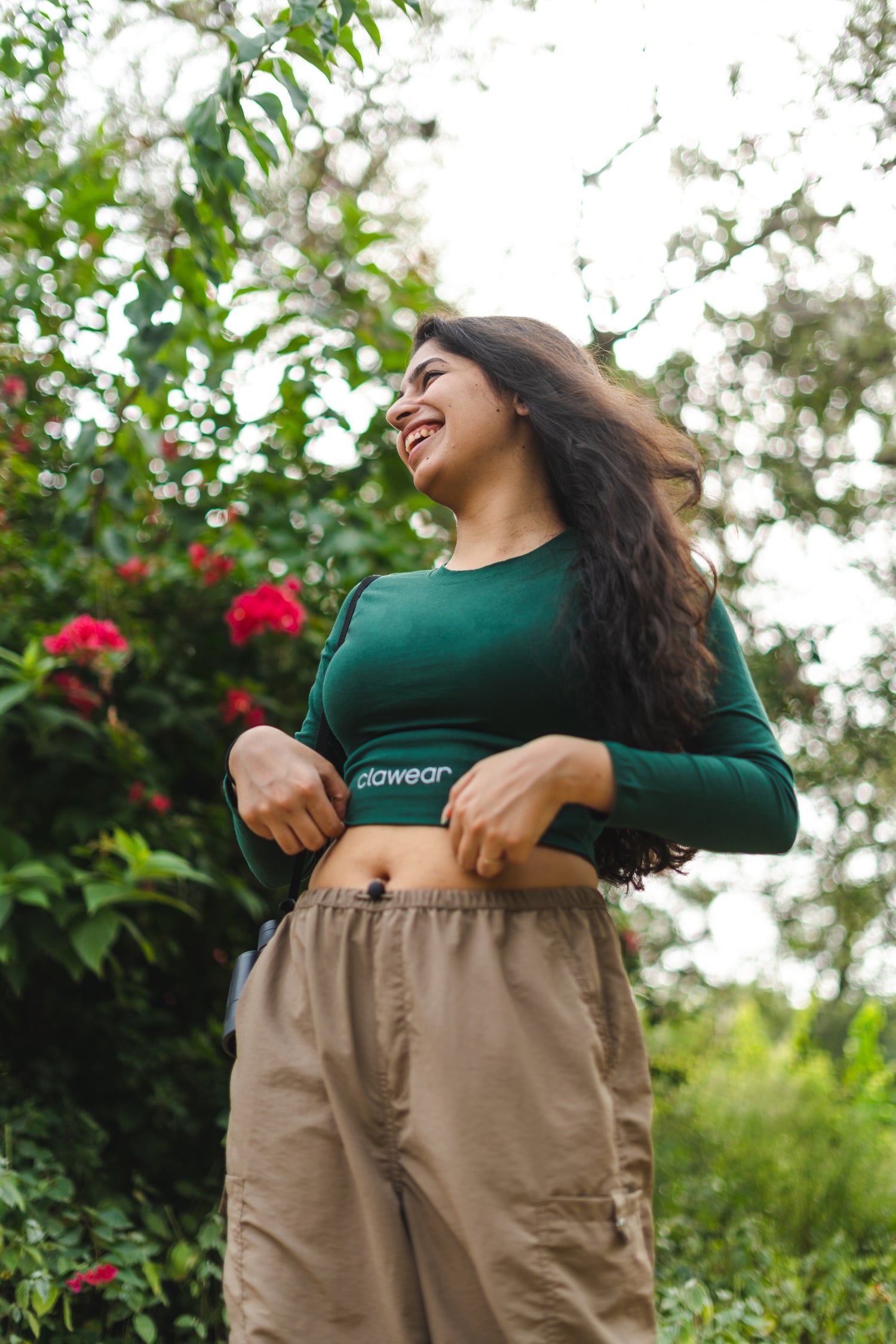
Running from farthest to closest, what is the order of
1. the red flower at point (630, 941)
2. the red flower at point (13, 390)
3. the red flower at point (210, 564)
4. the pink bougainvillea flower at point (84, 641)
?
the red flower at point (630, 941)
the red flower at point (13, 390)
the red flower at point (210, 564)
the pink bougainvillea flower at point (84, 641)

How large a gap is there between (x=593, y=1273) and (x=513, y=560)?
Answer: 80cm

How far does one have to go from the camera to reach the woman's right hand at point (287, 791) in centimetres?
124

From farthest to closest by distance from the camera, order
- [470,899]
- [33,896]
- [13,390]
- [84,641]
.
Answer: [13,390] → [84,641] → [33,896] → [470,899]

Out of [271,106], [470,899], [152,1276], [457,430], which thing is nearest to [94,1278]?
[152,1276]

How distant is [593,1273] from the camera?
1015mm

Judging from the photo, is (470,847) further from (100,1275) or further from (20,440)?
(20,440)

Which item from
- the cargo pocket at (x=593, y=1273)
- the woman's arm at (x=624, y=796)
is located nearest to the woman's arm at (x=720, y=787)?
the woman's arm at (x=624, y=796)

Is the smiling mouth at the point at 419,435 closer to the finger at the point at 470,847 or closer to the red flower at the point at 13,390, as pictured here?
the finger at the point at 470,847

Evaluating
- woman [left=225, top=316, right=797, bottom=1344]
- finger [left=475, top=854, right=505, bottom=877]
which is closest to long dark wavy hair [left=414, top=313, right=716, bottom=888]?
woman [left=225, top=316, right=797, bottom=1344]

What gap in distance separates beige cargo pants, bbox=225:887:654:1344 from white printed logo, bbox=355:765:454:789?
0.45 ft

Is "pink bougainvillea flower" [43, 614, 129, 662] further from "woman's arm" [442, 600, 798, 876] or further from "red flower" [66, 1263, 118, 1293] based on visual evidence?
"woman's arm" [442, 600, 798, 876]

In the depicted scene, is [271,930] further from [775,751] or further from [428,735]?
[775,751]

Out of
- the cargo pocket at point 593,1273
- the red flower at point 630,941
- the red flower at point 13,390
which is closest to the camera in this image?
the cargo pocket at point 593,1273

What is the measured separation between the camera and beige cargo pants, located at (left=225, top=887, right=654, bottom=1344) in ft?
3.33
